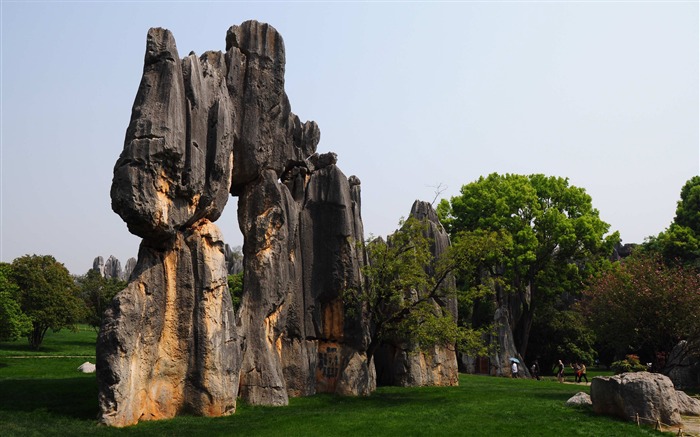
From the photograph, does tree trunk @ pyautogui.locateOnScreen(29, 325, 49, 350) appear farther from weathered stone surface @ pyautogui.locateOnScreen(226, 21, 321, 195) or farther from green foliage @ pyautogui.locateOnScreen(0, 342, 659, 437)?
weathered stone surface @ pyautogui.locateOnScreen(226, 21, 321, 195)

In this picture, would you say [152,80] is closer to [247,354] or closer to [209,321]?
[209,321]

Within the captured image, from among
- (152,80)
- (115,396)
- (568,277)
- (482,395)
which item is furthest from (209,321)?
(568,277)

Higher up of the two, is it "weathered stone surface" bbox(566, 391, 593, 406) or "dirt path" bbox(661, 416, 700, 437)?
"weathered stone surface" bbox(566, 391, 593, 406)

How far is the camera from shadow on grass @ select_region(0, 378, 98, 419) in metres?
20.1

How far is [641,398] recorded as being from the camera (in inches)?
870

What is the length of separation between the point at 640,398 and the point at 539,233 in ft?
95.3

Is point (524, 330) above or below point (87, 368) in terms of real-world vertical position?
above

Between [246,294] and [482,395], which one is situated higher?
[246,294]

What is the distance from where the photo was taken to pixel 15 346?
47.9m

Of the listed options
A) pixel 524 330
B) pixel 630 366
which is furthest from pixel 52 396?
pixel 524 330

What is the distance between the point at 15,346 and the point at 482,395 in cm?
3594

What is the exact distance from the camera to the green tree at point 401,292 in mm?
29016

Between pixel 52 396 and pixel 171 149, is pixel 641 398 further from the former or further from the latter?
pixel 52 396

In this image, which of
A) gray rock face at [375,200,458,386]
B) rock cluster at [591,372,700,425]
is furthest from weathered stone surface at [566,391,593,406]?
gray rock face at [375,200,458,386]
